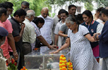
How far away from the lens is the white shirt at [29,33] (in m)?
6.07

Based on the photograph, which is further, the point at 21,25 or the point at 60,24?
the point at 60,24

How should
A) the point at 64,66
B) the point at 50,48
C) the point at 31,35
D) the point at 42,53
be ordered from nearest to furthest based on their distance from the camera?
the point at 64,66
the point at 42,53
the point at 31,35
the point at 50,48

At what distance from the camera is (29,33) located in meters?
6.11

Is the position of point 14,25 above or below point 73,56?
above

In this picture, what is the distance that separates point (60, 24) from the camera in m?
7.78

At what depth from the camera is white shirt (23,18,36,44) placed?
6.07m

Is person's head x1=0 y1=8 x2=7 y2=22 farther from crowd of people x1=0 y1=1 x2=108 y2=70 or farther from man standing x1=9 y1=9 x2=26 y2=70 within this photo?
man standing x1=9 y1=9 x2=26 y2=70

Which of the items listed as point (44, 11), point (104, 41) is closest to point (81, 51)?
point (104, 41)

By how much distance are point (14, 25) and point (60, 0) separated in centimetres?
317

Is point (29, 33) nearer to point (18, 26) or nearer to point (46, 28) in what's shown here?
point (18, 26)

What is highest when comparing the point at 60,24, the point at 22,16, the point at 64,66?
the point at 22,16

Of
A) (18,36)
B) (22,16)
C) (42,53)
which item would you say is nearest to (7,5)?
(22,16)

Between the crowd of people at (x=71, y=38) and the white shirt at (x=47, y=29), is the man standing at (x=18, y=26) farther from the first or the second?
the white shirt at (x=47, y=29)

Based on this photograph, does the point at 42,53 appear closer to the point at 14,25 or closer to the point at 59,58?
the point at 59,58
